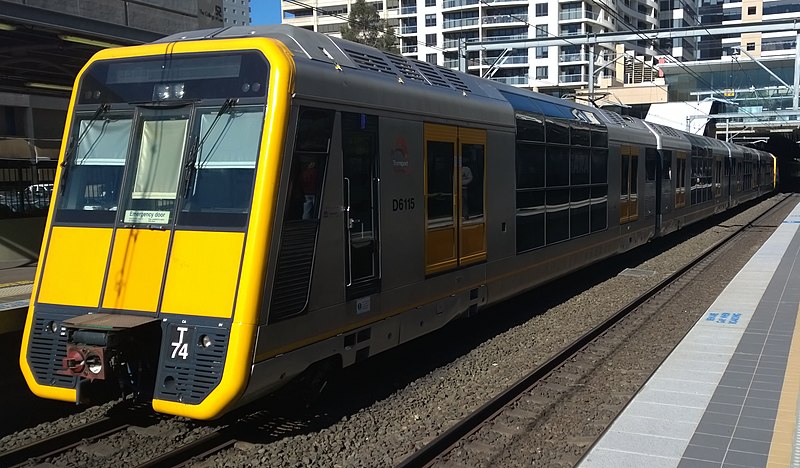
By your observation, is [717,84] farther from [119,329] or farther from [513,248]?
[119,329]

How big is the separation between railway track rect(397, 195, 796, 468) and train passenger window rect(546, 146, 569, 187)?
7.19 feet

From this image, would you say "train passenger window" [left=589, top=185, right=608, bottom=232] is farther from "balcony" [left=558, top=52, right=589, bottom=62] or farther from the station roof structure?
"balcony" [left=558, top=52, right=589, bottom=62]

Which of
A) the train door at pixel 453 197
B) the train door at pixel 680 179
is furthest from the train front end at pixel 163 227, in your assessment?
the train door at pixel 680 179

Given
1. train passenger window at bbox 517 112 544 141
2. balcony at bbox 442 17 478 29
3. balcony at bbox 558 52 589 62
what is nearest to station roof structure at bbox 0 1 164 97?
train passenger window at bbox 517 112 544 141

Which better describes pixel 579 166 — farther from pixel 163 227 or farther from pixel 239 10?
pixel 239 10

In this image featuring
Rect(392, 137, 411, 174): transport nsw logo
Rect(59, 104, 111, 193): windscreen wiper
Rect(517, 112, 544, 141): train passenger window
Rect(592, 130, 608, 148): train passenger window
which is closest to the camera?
Rect(59, 104, 111, 193): windscreen wiper

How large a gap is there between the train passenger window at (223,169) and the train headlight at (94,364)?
117 centimetres

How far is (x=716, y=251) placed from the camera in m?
18.6

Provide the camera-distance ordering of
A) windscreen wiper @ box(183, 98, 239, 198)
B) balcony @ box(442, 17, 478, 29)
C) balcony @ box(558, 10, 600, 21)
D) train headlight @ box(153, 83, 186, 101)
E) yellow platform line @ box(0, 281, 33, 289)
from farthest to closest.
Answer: balcony @ box(442, 17, 478, 29), balcony @ box(558, 10, 600, 21), yellow platform line @ box(0, 281, 33, 289), train headlight @ box(153, 83, 186, 101), windscreen wiper @ box(183, 98, 239, 198)

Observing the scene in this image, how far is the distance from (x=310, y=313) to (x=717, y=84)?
204 feet

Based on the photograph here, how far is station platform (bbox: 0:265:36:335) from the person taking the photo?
657cm

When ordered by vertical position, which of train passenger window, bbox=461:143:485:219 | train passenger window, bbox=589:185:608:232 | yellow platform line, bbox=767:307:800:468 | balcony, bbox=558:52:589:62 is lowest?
yellow platform line, bbox=767:307:800:468

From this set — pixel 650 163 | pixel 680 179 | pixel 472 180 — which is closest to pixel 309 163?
pixel 472 180

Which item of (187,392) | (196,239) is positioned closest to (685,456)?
(187,392)
